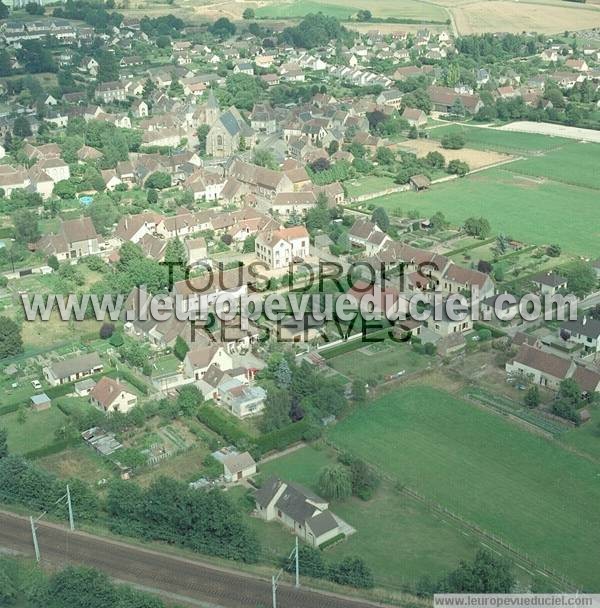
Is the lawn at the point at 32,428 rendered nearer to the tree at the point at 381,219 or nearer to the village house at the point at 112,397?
the village house at the point at 112,397

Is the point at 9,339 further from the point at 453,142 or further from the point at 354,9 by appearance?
the point at 354,9

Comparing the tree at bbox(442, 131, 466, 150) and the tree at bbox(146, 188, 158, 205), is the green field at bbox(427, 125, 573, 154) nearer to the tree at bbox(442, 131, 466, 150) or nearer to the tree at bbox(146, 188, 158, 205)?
the tree at bbox(442, 131, 466, 150)

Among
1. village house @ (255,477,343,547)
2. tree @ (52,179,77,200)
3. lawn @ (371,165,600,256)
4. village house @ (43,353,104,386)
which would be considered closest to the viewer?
village house @ (255,477,343,547)

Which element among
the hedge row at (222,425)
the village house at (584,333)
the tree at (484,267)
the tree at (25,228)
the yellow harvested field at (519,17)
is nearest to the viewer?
the hedge row at (222,425)

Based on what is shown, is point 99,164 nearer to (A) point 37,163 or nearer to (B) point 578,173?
(A) point 37,163

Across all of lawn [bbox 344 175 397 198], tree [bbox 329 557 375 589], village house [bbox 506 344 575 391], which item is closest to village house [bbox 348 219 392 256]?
lawn [bbox 344 175 397 198]

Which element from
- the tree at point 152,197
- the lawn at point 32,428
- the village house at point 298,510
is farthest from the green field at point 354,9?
the village house at point 298,510
